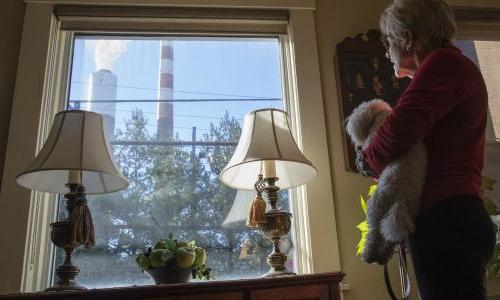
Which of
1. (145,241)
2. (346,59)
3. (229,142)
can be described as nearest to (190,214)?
(145,241)

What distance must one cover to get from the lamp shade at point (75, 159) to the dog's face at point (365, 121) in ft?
2.90

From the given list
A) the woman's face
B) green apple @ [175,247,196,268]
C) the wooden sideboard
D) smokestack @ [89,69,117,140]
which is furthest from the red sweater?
smokestack @ [89,69,117,140]

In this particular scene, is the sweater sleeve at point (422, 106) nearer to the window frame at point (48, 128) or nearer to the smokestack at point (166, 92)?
the window frame at point (48, 128)

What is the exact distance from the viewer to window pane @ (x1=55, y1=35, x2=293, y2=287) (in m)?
1.85

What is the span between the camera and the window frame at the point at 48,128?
1.71 metres

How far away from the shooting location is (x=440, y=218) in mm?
874

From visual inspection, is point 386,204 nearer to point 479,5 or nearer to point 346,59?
point 346,59

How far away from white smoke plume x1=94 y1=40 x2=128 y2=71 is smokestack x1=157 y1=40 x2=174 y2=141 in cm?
20

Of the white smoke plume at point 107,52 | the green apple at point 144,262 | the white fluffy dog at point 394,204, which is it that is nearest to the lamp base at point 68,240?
the green apple at point 144,262

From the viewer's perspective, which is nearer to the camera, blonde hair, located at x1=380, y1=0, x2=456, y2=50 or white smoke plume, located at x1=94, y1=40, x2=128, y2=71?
blonde hair, located at x1=380, y1=0, x2=456, y2=50

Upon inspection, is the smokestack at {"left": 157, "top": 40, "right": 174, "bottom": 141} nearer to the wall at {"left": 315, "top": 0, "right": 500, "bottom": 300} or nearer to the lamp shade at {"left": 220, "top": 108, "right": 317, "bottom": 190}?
the lamp shade at {"left": 220, "top": 108, "right": 317, "bottom": 190}

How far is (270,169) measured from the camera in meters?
1.63

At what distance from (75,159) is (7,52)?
2.72 ft

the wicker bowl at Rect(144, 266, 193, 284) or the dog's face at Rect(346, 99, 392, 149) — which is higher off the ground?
the dog's face at Rect(346, 99, 392, 149)
